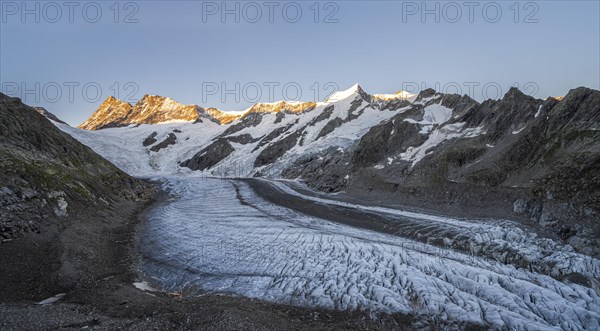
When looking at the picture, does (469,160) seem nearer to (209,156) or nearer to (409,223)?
(409,223)

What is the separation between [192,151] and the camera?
129m

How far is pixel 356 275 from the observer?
59.6ft

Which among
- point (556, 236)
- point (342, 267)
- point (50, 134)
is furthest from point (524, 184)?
point (50, 134)

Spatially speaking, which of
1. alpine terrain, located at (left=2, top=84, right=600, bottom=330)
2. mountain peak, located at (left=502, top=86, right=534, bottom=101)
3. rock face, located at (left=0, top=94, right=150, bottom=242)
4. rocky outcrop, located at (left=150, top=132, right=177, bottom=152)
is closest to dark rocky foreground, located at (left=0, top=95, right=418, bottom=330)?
rock face, located at (left=0, top=94, right=150, bottom=242)

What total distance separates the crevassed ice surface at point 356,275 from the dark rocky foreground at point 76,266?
1.38 metres

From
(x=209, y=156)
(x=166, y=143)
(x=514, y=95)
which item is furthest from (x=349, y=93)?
(x=514, y=95)

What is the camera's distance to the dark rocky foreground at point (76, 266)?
506 inches

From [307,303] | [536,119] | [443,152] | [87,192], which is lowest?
[307,303]

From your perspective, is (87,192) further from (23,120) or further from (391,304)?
(391,304)

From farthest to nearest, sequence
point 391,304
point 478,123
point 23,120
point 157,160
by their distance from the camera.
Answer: point 157,160, point 478,123, point 23,120, point 391,304

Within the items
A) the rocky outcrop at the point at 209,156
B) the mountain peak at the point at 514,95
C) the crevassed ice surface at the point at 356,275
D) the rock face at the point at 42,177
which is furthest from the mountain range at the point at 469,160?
the rock face at the point at 42,177

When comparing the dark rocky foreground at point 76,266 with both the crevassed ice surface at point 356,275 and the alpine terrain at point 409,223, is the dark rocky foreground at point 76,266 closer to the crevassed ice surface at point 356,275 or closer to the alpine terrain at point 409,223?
the alpine terrain at point 409,223

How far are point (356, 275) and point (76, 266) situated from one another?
46.9ft

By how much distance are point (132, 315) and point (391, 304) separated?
10.2 meters
